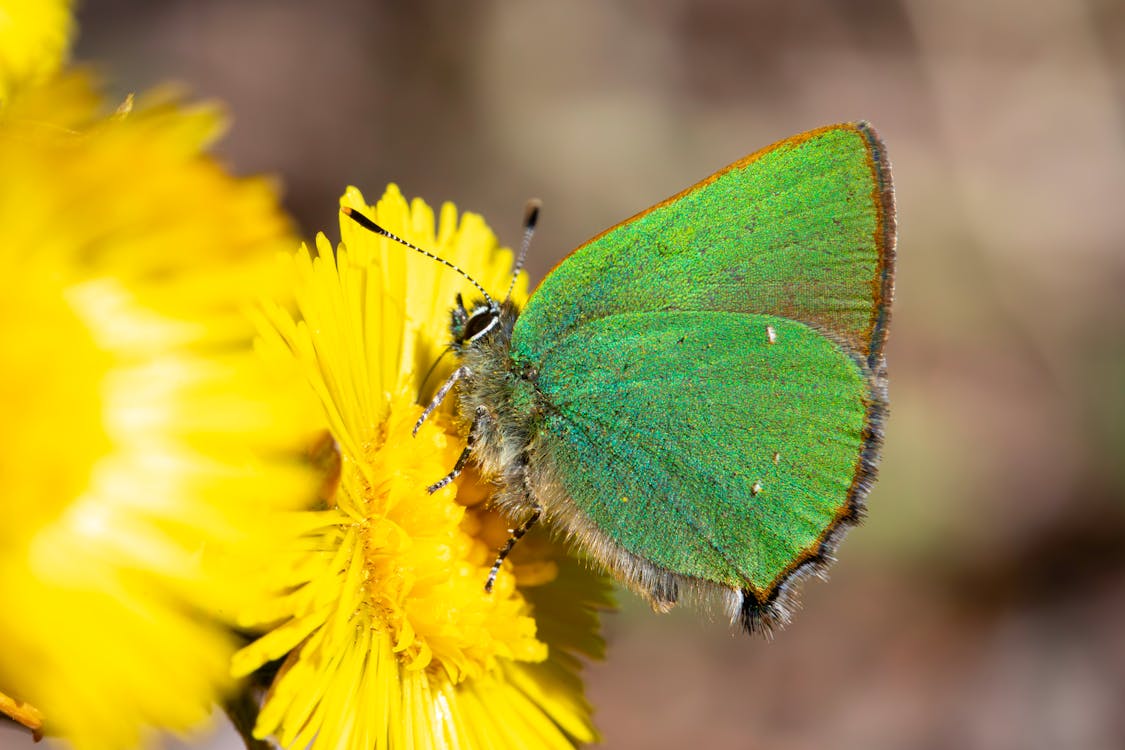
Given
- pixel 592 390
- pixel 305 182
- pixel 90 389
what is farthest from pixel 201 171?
pixel 305 182

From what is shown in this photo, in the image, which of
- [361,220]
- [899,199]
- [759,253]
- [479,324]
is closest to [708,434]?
[759,253]

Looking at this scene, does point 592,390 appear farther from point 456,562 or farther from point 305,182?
point 305,182

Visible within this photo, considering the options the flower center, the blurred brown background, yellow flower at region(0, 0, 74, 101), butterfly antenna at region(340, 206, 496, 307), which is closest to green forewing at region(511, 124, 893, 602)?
butterfly antenna at region(340, 206, 496, 307)

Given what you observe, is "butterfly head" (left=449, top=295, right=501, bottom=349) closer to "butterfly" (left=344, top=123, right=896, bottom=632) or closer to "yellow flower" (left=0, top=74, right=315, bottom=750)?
"butterfly" (left=344, top=123, right=896, bottom=632)

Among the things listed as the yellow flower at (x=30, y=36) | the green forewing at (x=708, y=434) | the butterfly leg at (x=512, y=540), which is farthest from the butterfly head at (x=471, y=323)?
the yellow flower at (x=30, y=36)

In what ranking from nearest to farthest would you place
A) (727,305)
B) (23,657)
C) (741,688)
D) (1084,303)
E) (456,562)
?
(23,657) < (456,562) < (727,305) < (741,688) < (1084,303)

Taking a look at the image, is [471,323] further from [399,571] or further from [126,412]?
Answer: [126,412]
